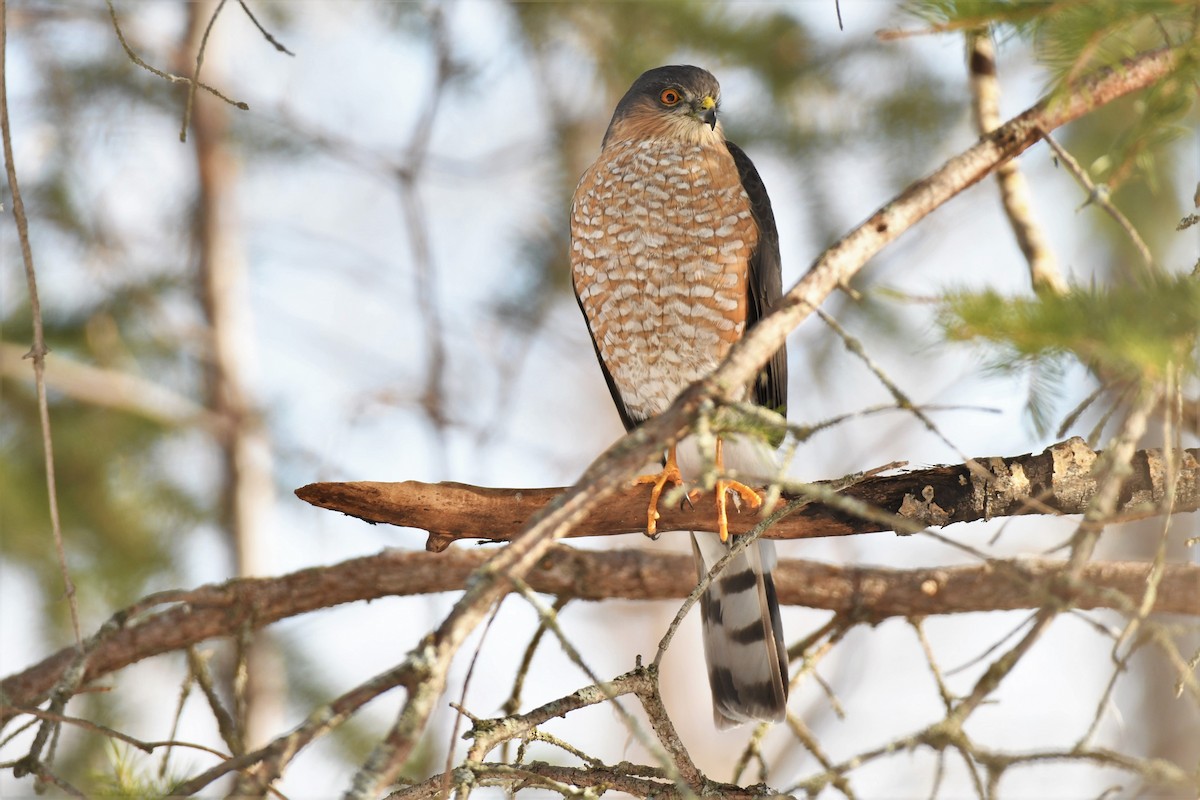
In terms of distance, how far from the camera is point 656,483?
357 centimetres

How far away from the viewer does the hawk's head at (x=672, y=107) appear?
405 cm

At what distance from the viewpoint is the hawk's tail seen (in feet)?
12.6

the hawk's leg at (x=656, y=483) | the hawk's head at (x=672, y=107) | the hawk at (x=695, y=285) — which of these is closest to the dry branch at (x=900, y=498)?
the hawk's leg at (x=656, y=483)

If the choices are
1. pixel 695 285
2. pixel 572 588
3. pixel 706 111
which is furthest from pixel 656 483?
pixel 706 111

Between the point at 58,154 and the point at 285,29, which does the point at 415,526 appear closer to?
the point at 58,154

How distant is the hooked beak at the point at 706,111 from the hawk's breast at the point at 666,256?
0.13 meters

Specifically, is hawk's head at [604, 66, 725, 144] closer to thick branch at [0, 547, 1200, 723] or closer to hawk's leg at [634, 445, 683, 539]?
hawk's leg at [634, 445, 683, 539]

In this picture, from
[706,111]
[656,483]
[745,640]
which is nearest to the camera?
[656,483]

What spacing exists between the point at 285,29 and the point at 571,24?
186 cm

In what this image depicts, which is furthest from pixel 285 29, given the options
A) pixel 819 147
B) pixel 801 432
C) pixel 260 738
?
pixel 801 432

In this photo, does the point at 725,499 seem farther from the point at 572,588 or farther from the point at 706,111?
the point at 706,111

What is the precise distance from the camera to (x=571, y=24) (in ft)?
16.0

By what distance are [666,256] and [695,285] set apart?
0.14 metres

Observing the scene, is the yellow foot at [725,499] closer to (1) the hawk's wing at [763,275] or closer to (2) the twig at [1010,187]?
(1) the hawk's wing at [763,275]
